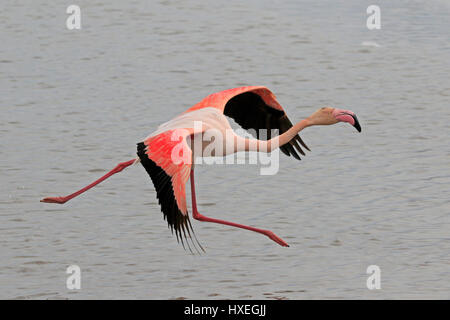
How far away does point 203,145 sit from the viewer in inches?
519

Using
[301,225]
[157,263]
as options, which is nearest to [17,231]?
[157,263]

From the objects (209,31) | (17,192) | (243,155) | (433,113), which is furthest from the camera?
(209,31)

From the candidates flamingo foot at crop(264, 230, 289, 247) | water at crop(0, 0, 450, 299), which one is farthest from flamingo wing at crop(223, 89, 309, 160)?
flamingo foot at crop(264, 230, 289, 247)

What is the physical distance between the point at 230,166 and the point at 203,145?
308 centimetres

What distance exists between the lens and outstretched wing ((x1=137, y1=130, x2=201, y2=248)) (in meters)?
11.8

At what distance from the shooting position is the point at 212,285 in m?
12.4

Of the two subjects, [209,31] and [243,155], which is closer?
[243,155]

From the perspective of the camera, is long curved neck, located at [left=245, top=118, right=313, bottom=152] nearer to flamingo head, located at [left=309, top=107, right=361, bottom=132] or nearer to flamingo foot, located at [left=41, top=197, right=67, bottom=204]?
flamingo head, located at [left=309, top=107, right=361, bottom=132]

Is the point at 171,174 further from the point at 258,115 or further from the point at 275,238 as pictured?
the point at 258,115

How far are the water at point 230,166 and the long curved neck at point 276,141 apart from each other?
3.57ft

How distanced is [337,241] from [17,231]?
3.43 m

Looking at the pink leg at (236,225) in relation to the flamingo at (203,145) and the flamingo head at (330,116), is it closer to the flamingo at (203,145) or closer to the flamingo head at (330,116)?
the flamingo at (203,145)

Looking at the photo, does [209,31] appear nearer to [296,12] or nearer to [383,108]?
[296,12]

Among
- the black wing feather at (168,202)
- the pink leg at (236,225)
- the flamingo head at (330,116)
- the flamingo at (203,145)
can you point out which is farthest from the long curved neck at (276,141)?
the black wing feather at (168,202)
